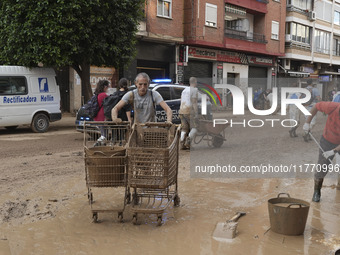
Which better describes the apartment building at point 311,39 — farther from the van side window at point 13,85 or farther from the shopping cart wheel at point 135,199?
the shopping cart wheel at point 135,199

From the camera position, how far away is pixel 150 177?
4.79 metres

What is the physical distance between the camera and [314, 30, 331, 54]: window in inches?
1489

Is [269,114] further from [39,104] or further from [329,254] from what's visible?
[39,104]

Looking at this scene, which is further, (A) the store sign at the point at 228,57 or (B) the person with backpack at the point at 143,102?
(A) the store sign at the point at 228,57

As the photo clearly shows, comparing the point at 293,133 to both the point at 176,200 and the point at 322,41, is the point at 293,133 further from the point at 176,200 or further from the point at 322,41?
the point at 322,41

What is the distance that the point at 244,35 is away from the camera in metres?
29.8

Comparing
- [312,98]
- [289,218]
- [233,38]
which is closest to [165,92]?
[312,98]

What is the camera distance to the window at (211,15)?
25956mm

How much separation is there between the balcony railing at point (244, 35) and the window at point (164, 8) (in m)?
5.50

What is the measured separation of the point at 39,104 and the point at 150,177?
1040cm

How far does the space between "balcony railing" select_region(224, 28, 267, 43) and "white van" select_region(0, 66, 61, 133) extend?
54.7 feet

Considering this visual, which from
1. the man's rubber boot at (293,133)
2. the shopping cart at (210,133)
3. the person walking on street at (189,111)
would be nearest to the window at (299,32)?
the shopping cart at (210,133)

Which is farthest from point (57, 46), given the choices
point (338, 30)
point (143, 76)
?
point (338, 30)

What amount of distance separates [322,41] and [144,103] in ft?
122
